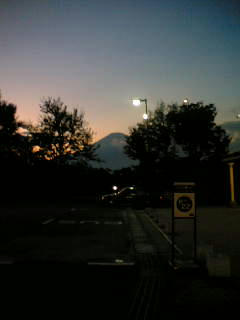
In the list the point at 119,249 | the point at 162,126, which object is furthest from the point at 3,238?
the point at 162,126

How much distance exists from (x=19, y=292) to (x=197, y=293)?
2.44 m

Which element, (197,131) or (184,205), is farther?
(197,131)

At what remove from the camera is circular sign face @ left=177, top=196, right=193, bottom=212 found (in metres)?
7.00

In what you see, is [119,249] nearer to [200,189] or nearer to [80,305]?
[80,305]

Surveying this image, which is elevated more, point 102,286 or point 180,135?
point 180,135

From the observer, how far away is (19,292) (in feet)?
16.5

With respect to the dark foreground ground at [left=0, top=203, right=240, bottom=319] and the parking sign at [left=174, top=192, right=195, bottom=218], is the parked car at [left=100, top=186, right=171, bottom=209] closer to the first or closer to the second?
the dark foreground ground at [left=0, top=203, right=240, bottom=319]

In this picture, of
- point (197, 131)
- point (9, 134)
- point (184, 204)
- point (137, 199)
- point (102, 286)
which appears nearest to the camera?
point (102, 286)

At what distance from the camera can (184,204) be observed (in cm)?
702

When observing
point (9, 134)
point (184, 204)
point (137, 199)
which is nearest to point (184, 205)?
point (184, 204)

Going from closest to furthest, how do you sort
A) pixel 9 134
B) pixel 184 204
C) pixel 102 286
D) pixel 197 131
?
pixel 102 286, pixel 184 204, pixel 9 134, pixel 197 131

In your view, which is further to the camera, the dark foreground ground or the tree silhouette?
the tree silhouette

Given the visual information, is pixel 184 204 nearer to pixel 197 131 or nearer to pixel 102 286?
pixel 102 286

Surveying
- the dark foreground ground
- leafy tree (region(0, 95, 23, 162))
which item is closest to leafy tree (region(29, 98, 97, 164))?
leafy tree (region(0, 95, 23, 162))
